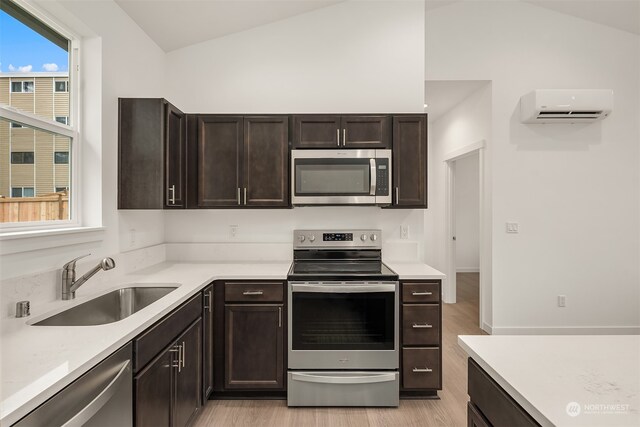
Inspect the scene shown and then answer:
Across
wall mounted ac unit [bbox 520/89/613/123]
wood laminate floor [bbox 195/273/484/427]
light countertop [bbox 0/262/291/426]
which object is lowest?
wood laminate floor [bbox 195/273/484/427]

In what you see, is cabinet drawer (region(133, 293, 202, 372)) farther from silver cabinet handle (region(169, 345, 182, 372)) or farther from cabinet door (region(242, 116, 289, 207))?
cabinet door (region(242, 116, 289, 207))

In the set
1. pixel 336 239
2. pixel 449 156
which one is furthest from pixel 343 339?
pixel 449 156

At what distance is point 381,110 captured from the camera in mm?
3209

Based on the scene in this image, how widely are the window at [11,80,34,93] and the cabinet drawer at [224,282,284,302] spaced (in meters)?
1.56

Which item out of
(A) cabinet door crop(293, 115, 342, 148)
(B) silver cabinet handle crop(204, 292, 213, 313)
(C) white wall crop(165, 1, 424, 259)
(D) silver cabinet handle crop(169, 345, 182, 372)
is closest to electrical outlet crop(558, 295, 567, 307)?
(C) white wall crop(165, 1, 424, 259)

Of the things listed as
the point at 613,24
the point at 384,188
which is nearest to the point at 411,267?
the point at 384,188

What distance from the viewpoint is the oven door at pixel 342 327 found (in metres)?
2.52

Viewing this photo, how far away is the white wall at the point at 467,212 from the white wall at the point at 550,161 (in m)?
3.66

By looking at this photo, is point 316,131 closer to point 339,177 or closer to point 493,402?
point 339,177

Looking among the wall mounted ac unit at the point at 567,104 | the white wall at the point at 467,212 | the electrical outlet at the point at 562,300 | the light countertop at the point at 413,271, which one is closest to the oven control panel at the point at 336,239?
the light countertop at the point at 413,271

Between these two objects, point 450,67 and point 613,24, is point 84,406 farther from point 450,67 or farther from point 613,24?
point 613,24

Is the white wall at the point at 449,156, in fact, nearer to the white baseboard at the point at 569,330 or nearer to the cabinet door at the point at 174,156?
Answer: the white baseboard at the point at 569,330

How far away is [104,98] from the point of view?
2336 millimetres

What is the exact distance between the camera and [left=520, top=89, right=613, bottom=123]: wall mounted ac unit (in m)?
3.59
